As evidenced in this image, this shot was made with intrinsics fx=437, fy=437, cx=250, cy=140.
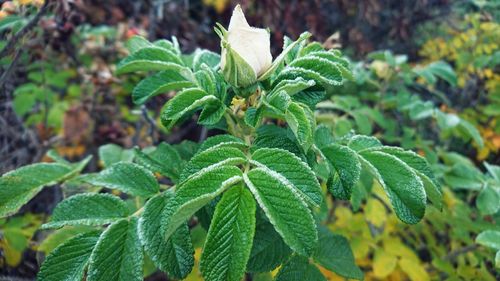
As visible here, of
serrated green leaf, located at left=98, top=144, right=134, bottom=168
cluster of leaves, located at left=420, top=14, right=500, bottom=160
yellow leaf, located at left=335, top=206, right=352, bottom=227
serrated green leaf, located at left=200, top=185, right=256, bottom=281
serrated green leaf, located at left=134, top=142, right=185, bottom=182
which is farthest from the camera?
cluster of leaves, located at left=420, top=14, right=500, bottom=160

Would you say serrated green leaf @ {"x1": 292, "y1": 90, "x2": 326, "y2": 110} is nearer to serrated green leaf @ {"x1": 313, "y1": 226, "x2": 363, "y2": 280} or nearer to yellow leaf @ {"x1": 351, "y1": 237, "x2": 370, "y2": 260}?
serrated green leaf @ {"x1": 313, "y1": 226, "x2": 363, "y2": 280}

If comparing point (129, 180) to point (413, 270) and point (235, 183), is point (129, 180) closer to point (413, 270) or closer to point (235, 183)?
point (235, 183)

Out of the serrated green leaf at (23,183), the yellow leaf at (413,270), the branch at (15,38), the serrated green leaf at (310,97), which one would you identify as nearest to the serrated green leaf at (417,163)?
the serrated green leaf at (310,97)

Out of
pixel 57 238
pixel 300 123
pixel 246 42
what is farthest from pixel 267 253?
pixel 57 238

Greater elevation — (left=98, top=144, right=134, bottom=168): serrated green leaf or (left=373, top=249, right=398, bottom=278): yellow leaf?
(left=98, top=144, right=134, bottom=168): serrated green leaf

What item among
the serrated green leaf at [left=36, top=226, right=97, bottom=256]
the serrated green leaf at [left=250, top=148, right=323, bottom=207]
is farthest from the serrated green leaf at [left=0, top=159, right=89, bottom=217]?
the serrated green leaf at [left=250, top=148, right=323, bottom=207]

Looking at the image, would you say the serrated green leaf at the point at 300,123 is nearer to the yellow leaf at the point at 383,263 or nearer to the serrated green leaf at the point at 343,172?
the serrated green leaf at the point at 343,172

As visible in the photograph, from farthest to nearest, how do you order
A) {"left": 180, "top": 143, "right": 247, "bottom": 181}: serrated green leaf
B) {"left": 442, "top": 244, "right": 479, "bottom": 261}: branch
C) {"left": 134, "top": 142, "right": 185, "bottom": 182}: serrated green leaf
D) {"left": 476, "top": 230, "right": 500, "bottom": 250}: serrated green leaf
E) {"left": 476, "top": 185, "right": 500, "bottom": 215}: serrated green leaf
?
{"left": 442, "top": 244, "right": 479, "bottom": 261}: branch, {"left": 476, "top": 185, "right": 500, "bottom": 215}: serrated green leaf, {"left": 476, "top": 230, "right": 500, "bottom": 250}: serrated green leaf, {"left": 134, "top": 142, "right": 185, "bottom": 182}: serrated green leaf, {"left": 180, "top": 143, "right": 247, "bottom": 181}: serrated green leaf

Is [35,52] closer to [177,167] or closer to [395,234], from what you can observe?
[177,167]
